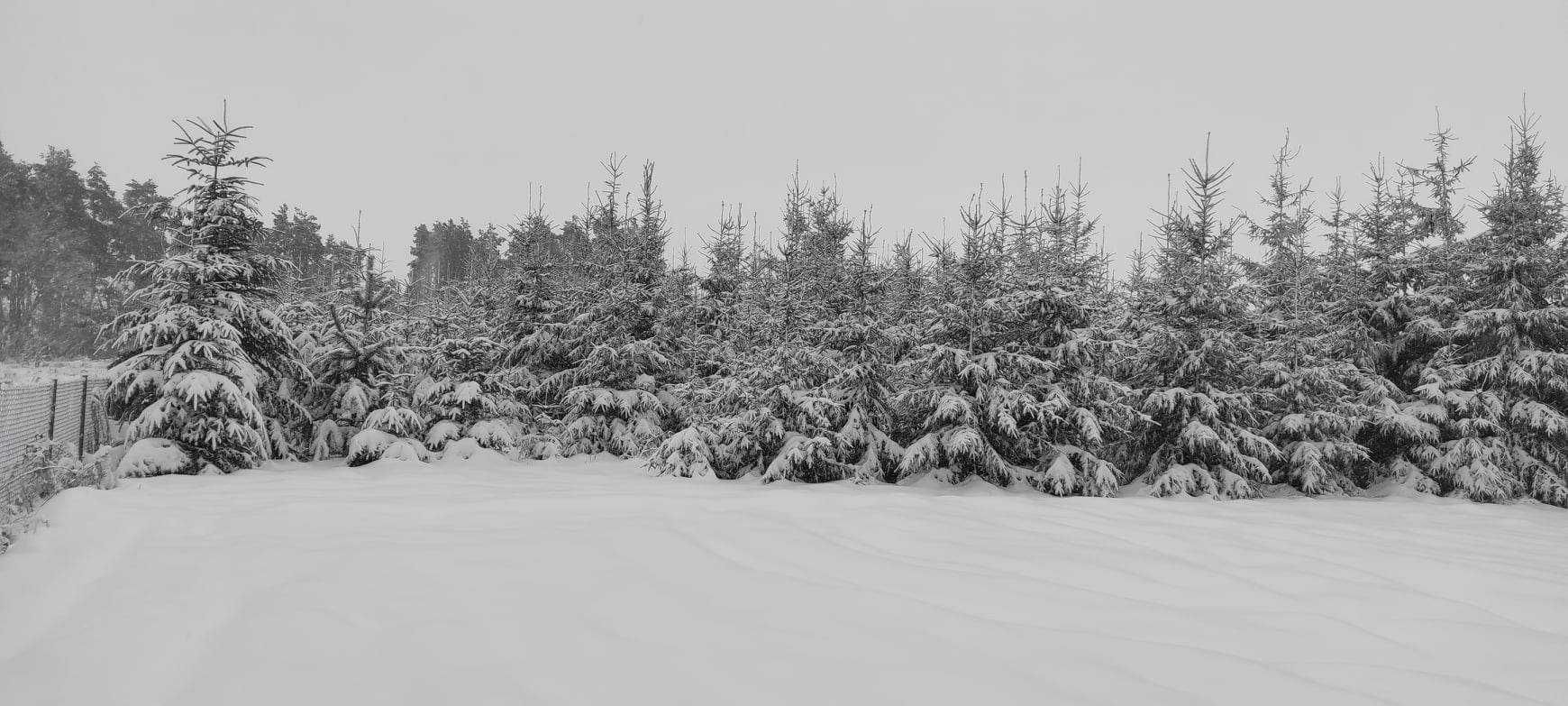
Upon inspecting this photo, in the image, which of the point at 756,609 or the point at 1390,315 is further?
the point at 1390,315

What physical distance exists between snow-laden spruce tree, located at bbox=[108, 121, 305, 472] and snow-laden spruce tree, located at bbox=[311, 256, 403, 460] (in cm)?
162

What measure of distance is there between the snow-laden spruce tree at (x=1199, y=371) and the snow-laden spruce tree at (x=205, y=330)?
14430 mm

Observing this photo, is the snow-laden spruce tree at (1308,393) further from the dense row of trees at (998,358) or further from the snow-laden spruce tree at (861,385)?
the snow-laden spruce tree at (861,385)

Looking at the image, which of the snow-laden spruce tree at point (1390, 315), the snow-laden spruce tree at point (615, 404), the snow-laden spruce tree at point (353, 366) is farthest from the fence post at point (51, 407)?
the snow-laden spruce tree at point (1390, 315)

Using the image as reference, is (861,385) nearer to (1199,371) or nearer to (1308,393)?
(1199,371)

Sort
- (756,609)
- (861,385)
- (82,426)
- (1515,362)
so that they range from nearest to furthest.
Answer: (756,609) → (82,426) → (861,385) → (1515,362)

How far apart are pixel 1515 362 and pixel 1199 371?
6.44m

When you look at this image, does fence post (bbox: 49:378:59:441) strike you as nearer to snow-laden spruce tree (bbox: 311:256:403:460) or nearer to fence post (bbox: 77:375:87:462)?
fence post (bbox: 77:375:87:462)

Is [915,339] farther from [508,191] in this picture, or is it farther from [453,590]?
[508,191]


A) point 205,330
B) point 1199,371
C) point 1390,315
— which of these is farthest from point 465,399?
point 1390,315

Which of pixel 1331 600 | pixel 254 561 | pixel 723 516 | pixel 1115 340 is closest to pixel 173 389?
pixel 254 561

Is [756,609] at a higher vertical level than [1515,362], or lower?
lower

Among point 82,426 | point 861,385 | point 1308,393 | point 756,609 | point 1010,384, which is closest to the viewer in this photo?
point 756,609

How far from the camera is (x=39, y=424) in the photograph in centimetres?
843
